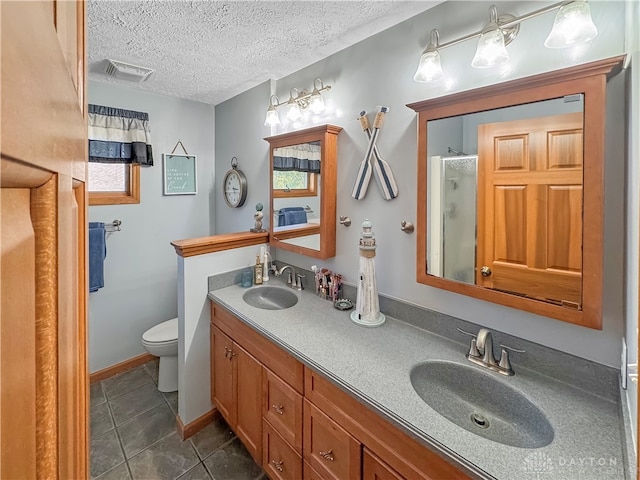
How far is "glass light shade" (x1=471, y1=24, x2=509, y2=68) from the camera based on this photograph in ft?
3.59

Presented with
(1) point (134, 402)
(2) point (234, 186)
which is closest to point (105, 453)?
(1) point (134, 402)

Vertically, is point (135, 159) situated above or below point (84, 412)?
above

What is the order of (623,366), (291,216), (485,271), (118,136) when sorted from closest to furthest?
(623,366), (485,271), (291,216), (118,136)

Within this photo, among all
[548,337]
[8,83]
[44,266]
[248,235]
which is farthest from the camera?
[248,235]

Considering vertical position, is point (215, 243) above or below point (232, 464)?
above

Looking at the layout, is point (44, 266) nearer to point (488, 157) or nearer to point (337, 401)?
point (337, 401)

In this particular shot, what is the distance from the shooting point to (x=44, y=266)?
286 millimetres

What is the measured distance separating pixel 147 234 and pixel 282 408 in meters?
1.94

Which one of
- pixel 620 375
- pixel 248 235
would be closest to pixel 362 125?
pixel 248 235

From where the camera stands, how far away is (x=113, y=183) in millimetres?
2428

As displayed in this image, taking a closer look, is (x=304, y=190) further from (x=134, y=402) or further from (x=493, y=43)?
(x=134, y=402)

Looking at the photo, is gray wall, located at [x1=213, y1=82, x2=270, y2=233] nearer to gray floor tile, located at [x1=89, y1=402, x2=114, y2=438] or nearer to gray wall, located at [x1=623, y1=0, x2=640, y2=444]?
gray floor tile, located at [x1=89, y1=402, x2=114, y2=438]

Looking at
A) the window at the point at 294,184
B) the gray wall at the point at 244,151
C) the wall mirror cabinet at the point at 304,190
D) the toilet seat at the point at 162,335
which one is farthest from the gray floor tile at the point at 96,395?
the window at the point at 294,184

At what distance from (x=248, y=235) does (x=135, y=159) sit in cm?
118
